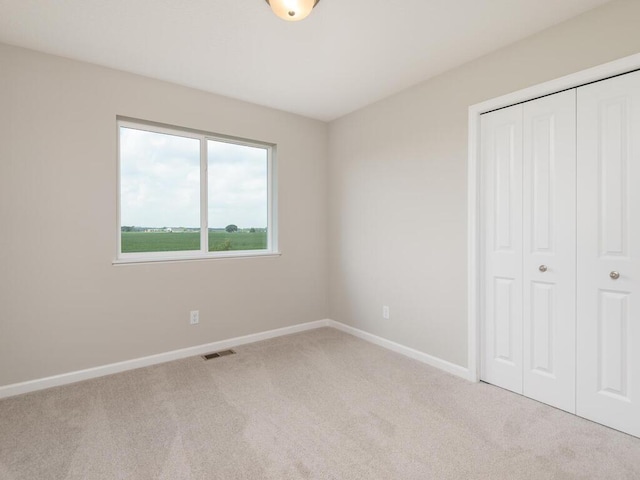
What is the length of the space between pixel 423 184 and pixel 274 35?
1.72 m

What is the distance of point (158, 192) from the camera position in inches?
125

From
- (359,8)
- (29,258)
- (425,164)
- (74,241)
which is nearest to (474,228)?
(425,164)

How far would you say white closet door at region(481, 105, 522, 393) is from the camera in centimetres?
244

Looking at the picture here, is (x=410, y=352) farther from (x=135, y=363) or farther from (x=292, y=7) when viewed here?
(x=292, y=7)

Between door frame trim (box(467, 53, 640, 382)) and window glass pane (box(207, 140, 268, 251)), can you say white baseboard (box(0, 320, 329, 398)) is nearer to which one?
window glass pane (box(207, 140, 268, 251))

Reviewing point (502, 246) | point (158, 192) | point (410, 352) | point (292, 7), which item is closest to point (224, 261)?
point (158, 192)

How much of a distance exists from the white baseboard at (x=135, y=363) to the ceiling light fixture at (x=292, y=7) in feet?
9.47

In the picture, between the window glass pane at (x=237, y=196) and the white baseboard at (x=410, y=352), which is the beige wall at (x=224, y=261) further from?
the window glass pane at (x=237, y=196)

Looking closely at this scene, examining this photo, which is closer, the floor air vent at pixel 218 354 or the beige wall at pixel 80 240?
the beige wall at pixel 80 240

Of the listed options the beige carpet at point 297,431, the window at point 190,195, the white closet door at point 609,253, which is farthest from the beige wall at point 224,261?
the beige carpet at point 297,431

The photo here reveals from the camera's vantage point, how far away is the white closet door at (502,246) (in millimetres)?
2438

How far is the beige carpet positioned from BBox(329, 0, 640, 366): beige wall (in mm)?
672

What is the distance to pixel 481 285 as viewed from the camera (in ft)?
8.71

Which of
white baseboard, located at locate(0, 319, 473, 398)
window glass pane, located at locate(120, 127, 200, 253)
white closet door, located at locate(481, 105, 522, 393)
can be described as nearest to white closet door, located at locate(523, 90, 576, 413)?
white closet door, located at locate(481, 105, 522, 393)
